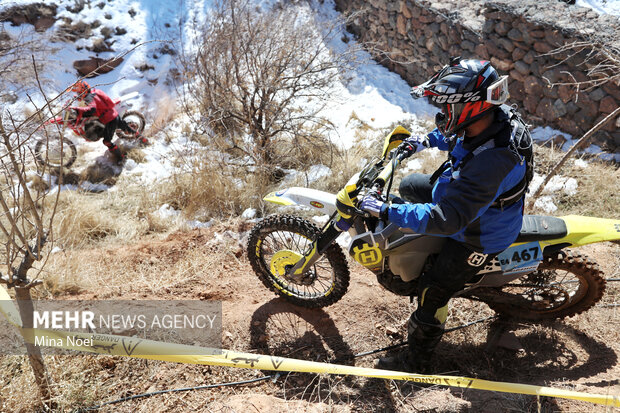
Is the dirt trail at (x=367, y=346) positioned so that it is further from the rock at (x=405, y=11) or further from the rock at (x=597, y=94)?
the rock at (x=405, y=11)

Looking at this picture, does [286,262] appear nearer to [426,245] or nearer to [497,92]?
[426,245]

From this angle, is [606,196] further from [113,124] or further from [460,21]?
[113,124]

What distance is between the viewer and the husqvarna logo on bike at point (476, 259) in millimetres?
2744

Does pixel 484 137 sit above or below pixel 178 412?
above

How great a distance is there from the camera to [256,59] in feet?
21.0

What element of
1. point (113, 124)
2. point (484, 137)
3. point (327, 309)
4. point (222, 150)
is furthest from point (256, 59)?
point (484, 137)

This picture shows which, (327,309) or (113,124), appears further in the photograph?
(113,124)

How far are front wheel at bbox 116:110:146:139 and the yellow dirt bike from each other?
6253mm

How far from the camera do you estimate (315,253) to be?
326cm

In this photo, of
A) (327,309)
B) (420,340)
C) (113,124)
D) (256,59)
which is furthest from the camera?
(113,124)

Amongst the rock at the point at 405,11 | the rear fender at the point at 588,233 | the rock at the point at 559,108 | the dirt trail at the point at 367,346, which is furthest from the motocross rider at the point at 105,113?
the rock at the point at 559,108

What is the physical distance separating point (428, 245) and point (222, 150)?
431 centimetres

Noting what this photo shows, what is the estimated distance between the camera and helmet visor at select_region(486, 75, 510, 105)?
91.8 inches

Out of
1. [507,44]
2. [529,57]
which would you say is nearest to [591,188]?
[529,57]
